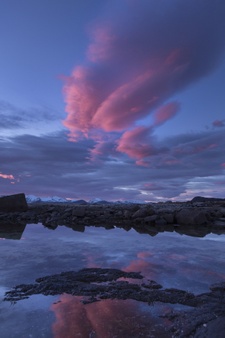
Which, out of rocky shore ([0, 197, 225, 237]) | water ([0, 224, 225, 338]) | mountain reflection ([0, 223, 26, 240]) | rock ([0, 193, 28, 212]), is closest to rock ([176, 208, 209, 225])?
rocky shore ([0, 197, 225, 237])

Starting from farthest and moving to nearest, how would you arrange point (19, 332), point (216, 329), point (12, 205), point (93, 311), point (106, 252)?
point (12, 205) → point (106, 252) → point (93, 311) → point (19, 332) → point (216, 329)

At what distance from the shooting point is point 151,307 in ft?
16.3

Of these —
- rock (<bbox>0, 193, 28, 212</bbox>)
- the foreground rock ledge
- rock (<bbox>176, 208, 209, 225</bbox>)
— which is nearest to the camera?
the foreground rock ledge

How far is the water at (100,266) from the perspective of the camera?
165 inches

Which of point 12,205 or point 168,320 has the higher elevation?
point 12,205

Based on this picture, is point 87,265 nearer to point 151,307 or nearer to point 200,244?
point 151,307

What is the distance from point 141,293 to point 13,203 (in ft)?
67.7

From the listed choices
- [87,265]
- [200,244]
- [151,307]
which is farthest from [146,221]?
[151,307]

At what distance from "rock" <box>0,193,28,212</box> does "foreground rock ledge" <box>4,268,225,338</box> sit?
18520mm

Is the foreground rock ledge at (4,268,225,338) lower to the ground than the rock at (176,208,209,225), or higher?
lower

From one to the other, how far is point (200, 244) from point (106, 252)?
12.9ft

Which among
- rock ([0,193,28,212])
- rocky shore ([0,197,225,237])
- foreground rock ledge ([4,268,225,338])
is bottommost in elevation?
foreground rock ledge ([4,268,225,338])

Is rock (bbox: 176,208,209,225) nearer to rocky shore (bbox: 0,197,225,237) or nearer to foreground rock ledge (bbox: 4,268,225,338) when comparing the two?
rocky shore (bbox: 0,197,225,237)

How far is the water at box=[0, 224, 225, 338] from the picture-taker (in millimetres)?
4184
